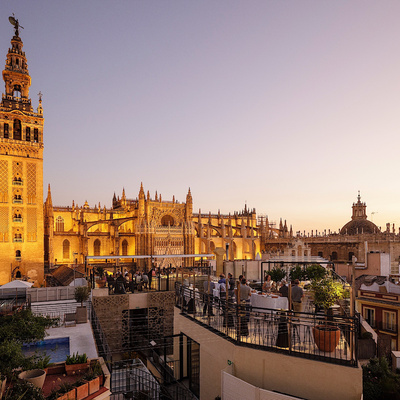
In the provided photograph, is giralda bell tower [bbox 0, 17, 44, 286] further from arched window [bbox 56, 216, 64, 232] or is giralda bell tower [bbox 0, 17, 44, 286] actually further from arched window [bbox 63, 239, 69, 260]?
arched window [bbox 56, 216, 64, 232]

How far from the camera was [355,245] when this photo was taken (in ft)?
150

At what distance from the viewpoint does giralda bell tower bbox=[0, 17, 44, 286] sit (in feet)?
113

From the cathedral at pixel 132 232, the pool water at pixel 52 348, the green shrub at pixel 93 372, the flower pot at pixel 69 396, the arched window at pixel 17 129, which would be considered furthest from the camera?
the cathedral at pixel 132 232

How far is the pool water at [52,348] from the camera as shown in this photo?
10.3m

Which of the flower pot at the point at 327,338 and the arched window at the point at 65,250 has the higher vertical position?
the flower pot at the point at 327,338

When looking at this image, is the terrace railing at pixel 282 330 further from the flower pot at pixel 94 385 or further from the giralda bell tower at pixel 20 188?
the giralda bell tower at pixel 20 188

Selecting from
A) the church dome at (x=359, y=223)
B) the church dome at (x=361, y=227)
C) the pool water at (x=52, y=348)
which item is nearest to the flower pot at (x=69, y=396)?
the pool water at (x=52, y=348)

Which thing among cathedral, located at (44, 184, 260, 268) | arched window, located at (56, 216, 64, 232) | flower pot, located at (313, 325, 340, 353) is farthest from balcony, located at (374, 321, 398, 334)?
arched window, located at (56, 216, 64, 232)

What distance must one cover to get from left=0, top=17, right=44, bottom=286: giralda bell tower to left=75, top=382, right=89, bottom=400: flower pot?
32.2 meters

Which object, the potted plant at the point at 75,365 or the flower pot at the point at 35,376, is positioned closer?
the flower pot at the point at 35,376

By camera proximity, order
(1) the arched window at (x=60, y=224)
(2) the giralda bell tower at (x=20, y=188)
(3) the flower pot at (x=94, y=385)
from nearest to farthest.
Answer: (3) the flower pot at (x=94, y=385) → (2) the giralda bell tower at (x=20, y=188) → (1) the arched window at (x=60, y=224)

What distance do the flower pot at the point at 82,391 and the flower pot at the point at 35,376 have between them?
0.72 metres

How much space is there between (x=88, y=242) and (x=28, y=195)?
1211 cm

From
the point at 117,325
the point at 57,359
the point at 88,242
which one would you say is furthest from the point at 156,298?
the point at 88,242
